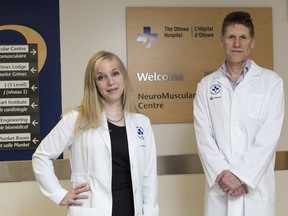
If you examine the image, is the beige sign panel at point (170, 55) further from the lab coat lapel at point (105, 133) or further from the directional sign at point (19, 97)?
the lab coat lapel at point (105, 133)

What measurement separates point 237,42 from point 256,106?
371 mm

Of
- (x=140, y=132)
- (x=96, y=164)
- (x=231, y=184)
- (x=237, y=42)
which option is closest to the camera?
(x=96, y=164)

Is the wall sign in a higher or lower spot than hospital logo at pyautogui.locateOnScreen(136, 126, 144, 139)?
higher

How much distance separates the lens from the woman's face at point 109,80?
1812 mm

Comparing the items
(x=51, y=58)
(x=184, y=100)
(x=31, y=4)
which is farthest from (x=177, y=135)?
(x=31, y=4)

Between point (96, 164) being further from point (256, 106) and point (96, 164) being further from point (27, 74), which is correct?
point (27, 74)

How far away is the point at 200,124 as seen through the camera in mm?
2215

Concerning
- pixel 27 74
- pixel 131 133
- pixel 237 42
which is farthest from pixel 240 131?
pixel 27 74

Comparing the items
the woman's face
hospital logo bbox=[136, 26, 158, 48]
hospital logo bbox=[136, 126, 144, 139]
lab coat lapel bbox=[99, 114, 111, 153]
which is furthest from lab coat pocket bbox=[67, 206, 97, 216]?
hospital logo bbox=[136, 26, 158, 48]

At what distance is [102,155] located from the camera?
1754 mm

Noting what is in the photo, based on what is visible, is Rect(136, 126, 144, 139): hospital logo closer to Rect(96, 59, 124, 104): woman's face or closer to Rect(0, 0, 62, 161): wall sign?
Rect(96, 59, 124, 104): woman's face

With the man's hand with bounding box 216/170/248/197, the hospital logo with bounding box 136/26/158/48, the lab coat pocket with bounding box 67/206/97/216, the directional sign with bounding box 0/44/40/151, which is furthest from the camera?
the hospital logo with bounding box 136/26/158/48

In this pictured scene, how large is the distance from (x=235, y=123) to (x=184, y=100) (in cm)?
82

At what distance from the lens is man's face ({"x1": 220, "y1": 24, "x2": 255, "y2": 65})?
7.00 ft
